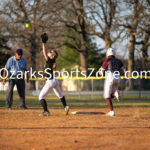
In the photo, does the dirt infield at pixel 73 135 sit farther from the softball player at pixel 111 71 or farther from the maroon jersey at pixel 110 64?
the maroon jersey at pixel 110 64

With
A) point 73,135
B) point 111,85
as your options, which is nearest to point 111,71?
point 111,85

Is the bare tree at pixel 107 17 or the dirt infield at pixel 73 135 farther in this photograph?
the bare tree at pixel 107 17

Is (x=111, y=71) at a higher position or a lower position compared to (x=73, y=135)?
higher

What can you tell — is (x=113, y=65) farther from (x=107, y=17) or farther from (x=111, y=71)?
(x=107, y=17)

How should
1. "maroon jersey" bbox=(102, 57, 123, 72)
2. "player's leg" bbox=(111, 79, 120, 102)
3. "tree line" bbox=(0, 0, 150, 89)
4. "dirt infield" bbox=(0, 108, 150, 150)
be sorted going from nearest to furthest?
"dirt infield" bbox=(0, 108, 150, 150) < "maroon jersey" bbox=(102, 57, 123, 72) < "player's leg" bbox=(111, 79, 120, 102) < "tree line" bbox=(0, 0, 150, 89)

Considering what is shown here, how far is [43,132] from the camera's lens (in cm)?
872

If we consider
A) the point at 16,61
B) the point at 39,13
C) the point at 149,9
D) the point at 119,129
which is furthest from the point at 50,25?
the point at 119,129

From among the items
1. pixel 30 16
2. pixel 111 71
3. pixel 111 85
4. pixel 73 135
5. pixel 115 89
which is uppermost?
pixel 30 16

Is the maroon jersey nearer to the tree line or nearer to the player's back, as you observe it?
the player's back

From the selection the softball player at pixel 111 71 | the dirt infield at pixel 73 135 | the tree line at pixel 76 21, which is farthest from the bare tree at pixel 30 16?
the dirt infield at pixel 73 135

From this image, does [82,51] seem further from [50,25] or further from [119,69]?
[119,69]

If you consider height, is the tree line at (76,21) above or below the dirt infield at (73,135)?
above

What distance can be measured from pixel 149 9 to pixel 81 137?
24.1 meters

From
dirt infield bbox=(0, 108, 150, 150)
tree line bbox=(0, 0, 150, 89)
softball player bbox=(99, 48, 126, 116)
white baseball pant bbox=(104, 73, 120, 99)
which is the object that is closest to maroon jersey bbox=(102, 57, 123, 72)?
softball player bbox=(99, 48, 126, 116)
